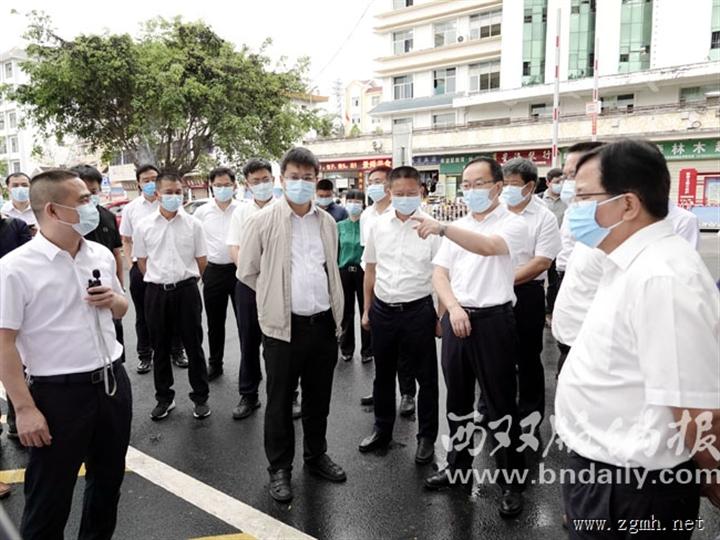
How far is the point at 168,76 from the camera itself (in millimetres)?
13812

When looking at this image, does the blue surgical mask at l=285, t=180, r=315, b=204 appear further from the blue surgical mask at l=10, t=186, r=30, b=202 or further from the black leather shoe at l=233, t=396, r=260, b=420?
the blue surgical mask at l=10, t=186, r=30, b=202

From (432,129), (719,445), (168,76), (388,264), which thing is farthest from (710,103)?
(719,445)

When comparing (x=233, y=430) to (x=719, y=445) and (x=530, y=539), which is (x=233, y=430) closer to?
(x=530, y=539)

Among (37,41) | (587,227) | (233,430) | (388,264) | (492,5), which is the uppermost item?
(492,5)

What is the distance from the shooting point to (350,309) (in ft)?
18.7

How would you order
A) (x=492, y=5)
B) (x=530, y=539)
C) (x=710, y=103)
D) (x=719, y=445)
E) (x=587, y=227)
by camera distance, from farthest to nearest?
(x=492, y=5)
(x=710, y=103)
(x=530, y=539)
(x=587, y=227)
(x=719, y=445)

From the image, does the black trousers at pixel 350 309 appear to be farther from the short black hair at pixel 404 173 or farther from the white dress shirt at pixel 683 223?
the white dress shirt at pixel 683 223

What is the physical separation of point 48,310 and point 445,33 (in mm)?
32062

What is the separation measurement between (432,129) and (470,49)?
6642 mm

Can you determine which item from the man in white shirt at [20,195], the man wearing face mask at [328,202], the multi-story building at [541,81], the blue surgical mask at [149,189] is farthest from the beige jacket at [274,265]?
the multi-story building at [541,81]

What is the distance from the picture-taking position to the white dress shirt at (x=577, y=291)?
2683 millimetres

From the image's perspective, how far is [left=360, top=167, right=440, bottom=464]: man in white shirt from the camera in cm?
348

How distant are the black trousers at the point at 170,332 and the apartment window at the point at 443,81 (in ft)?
94.7

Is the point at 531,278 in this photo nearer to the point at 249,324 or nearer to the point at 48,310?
the point at 249,324
